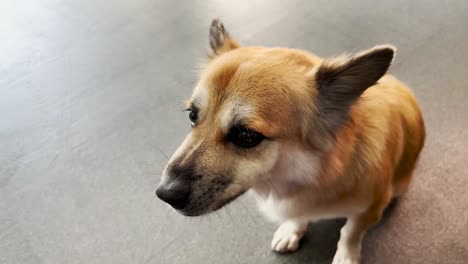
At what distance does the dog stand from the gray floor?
0.57 metres

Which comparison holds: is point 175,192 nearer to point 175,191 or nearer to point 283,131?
point 175,191

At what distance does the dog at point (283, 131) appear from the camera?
1.09m

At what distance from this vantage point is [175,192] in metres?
1.12

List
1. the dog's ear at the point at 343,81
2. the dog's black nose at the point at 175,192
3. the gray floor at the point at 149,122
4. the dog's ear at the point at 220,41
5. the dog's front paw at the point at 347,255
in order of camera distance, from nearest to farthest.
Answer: the dog's ear at the point at 343,81, the dog's black nose at the point at 175,192, the dog's ear at the point at 220,41, the dog's front paw at the point at 347,255, the gray floor at the point at 149,122

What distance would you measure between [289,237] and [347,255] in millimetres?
232

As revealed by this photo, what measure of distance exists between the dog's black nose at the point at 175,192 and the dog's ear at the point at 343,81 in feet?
1.33

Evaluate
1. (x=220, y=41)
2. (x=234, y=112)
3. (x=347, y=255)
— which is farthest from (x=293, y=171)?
(x=347, y=255)

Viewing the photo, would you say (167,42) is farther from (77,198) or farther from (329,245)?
(329,245)

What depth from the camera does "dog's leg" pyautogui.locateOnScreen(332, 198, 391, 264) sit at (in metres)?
1.45

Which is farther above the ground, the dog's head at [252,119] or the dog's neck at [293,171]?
the dog's head at [252,119]

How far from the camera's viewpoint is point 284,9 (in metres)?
2.86

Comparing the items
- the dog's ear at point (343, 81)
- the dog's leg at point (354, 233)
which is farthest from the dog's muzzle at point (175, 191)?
the dog's leg at point (354, 233)

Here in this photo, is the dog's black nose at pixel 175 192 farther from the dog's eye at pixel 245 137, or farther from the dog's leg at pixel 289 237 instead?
the dog's leg at pixel 289 237

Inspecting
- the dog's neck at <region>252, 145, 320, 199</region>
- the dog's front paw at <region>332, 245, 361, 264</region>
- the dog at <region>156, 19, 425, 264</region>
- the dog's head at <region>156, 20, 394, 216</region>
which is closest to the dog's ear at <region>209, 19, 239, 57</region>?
the dog at <region>156, 19, 425, 264</region>
